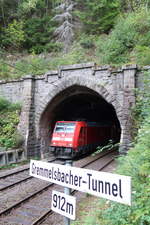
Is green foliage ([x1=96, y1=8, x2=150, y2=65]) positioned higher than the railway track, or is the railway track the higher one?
green foliage ([x1=96, y1=8, x2=150, y2=65])

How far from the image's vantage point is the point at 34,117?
539 inches

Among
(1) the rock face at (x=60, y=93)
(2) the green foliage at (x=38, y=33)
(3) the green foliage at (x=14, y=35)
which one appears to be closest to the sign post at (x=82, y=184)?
(1) the rock face at (x=60, y=93)

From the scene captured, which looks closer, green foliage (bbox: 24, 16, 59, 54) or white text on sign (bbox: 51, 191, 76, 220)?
white text on sign (bbox: 51, 191, 76, 220)

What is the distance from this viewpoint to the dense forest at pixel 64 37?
1570 centimetres

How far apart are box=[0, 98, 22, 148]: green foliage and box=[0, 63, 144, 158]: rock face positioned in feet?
1.57

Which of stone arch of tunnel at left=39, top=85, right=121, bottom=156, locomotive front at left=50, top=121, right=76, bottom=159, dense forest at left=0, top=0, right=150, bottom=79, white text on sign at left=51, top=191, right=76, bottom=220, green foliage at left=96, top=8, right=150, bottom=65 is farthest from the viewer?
dense forest at left=0, top=0, right=150, bottom=79

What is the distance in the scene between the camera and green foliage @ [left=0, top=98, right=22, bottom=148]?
12.3 m

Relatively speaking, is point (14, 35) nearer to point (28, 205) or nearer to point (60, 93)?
point (60, 93)

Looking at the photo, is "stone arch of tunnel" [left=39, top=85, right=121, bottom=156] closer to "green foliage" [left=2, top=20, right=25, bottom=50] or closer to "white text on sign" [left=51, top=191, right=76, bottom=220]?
"green foliage" [left=2, top=20, right=25, bottom=50]

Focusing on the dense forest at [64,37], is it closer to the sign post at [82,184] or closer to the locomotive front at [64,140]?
the locomotive front at [64,140]

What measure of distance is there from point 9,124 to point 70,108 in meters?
6.44

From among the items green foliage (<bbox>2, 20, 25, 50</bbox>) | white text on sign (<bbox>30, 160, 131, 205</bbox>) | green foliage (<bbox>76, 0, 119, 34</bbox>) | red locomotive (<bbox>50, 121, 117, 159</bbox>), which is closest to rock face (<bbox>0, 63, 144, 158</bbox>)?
red locomotive (<bbox>50, 121, 117, 159</bbox>)

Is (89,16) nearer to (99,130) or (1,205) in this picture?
(99,130)

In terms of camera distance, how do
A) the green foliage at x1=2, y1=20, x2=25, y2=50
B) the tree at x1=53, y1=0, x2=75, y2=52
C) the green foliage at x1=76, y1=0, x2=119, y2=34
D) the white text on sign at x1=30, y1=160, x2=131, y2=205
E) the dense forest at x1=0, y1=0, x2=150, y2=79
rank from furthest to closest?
1. the tree at x1=53, y1=0, x2=75, y2=52
2. the green foliage at x1=76, y1=0, x2=119, y2=34
3. the green foliage at x1=2, y1=20, x2=25, y2=50
4. the dense forest at x1=0, y1=0, x2=150, y2=79
5. the white text on sign at x1=30, y1=160, x2=131, y2=205
